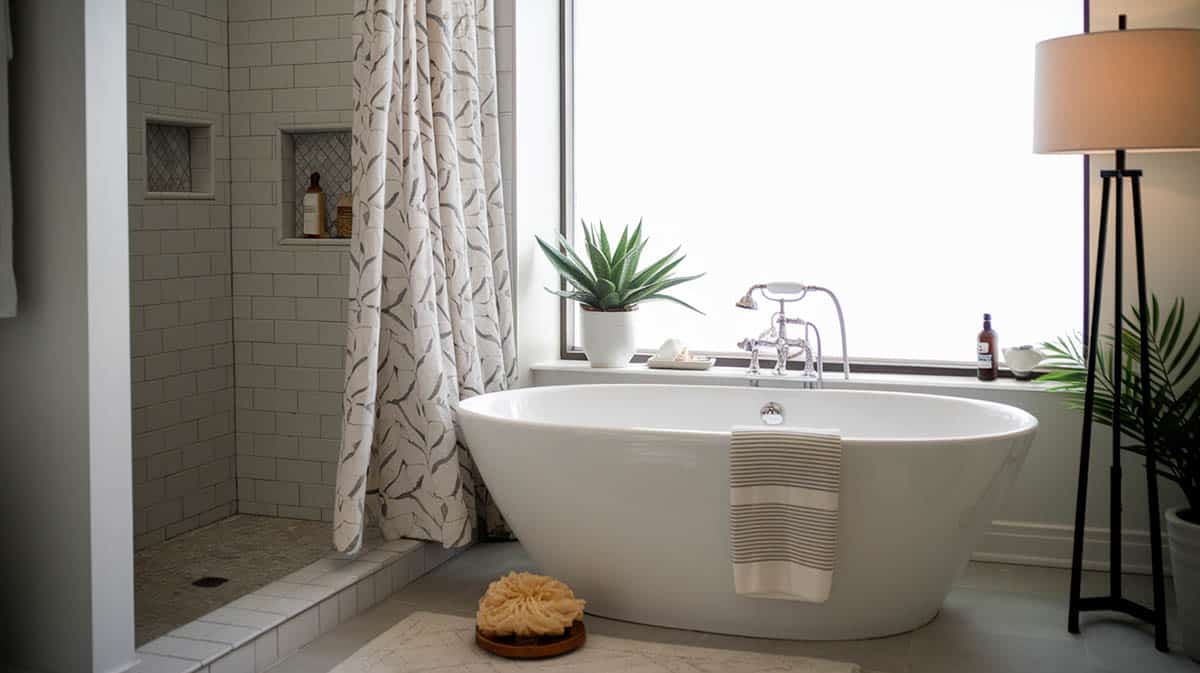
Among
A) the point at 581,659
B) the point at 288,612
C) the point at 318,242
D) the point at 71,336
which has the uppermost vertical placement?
the point at 318,242

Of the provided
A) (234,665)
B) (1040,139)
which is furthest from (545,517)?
(1040,139)

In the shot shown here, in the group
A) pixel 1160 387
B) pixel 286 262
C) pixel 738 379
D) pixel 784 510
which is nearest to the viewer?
pixel 784 510

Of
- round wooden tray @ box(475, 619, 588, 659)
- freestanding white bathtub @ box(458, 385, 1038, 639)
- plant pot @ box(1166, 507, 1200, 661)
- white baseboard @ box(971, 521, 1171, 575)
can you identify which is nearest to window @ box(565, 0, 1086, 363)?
white baseboard @ box(971, 521, 1171, 575)

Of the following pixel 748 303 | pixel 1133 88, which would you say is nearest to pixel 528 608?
pixel 748 303

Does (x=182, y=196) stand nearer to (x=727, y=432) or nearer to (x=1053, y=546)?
(x=727, y=432)

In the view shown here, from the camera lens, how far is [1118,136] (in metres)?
3.36

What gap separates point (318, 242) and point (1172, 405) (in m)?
3.10

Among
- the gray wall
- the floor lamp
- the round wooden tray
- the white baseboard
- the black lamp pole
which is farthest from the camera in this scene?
the white baseboard

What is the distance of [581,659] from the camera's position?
322 centimetres

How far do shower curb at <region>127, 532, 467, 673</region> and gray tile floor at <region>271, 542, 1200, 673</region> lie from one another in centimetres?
5

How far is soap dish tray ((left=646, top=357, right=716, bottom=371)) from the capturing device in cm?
468

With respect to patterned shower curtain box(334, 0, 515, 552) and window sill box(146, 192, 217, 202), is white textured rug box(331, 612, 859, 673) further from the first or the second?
window sill box(146, 192, 217, 202)

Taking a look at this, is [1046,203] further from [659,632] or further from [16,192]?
[16,192]

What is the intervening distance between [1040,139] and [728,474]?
1.44 m
